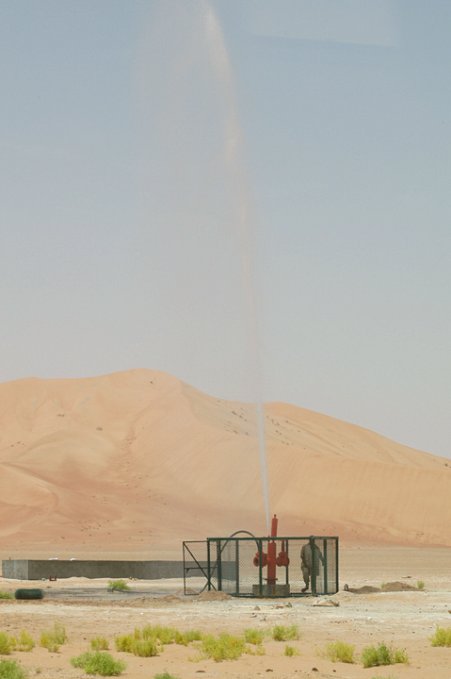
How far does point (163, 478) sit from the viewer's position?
94000mm

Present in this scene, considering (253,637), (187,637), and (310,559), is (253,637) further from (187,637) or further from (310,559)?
(310,559)

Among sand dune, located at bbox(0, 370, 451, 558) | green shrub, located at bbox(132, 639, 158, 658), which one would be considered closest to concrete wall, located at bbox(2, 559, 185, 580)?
green shrub, located at bbox(132, 639, 158, 658)

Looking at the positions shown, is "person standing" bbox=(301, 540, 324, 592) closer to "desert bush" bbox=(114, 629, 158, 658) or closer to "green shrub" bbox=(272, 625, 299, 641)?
"green shrub" bbox=(272, 625, 299, 641)

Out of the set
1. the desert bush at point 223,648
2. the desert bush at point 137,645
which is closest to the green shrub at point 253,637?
the desert bush at point 223,648

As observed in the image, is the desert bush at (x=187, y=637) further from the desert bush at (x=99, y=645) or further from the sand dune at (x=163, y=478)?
the sand dune at (x=163, y=478)

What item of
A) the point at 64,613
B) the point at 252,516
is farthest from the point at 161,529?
the point at 64,613

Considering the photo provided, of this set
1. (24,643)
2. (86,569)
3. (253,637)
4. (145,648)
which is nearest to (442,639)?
(253,637)

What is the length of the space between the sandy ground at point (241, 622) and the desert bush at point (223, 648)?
15 centimetres

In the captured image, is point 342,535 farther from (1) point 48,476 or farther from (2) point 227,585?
(2) point 227,585

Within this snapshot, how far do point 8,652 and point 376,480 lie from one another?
79257mm

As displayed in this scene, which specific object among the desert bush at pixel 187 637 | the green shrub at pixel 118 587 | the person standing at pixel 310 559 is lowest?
the desert bush at pixel 187 637

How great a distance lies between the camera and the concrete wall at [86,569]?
38.0 meters

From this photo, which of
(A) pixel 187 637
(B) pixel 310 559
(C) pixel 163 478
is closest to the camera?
(A) pixel 187 637

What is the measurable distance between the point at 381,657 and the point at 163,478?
77.5m
